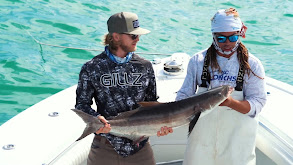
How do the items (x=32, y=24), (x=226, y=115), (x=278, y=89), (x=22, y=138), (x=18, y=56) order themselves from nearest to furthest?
(x=226, y=115)
(x=22, y=138)
(x=278, y=89)
(x=18, y=56)
(x=32, y=24)

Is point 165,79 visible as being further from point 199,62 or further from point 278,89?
point 199,62

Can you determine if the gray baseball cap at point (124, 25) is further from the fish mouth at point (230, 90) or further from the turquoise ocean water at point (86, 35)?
the turquoise ocean water at point (86, 35)

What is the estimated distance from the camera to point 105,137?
10.6 feet

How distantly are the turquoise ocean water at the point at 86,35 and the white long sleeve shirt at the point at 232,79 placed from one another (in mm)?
5826

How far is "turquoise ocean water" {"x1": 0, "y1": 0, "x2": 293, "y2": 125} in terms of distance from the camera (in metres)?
9.66

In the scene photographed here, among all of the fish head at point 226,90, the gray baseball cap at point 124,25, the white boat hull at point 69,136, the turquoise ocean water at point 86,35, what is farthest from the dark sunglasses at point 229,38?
the turquoise ocean water at point 86,35

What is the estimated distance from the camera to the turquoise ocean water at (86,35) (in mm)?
9656

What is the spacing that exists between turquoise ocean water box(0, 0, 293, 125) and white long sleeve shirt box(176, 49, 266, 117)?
5826 millimetres

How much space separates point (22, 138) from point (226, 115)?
5.52ft

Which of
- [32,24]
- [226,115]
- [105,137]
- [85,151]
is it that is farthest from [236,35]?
[32,24]

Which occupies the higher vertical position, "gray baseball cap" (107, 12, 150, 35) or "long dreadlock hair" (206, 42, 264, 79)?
"gray baseball cap" (107, 12, 150, 35)

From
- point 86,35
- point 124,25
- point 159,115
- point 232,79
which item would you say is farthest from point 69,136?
point 86,35

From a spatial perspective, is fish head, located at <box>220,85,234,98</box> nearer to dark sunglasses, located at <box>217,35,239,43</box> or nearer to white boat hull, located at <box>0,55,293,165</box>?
dark sunglasses, located at <box>217,35,239,43</box>

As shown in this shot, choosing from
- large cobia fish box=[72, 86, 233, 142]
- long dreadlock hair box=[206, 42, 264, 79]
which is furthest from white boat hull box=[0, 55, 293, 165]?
long dreadlock hair box=[206, 42, 264, 79]
